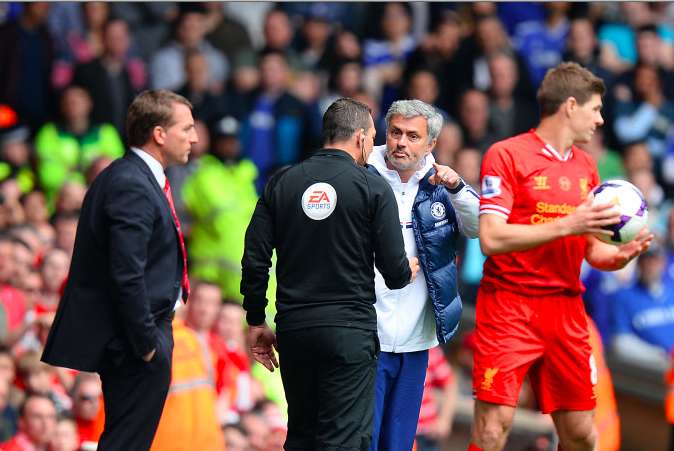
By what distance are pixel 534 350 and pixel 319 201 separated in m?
1.64

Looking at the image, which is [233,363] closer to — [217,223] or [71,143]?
[217,223]

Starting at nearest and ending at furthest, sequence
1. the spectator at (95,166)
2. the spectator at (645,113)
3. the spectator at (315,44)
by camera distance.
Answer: the spectator at (95,166)
the spectator at (315,44)
the spectator at (645,113)

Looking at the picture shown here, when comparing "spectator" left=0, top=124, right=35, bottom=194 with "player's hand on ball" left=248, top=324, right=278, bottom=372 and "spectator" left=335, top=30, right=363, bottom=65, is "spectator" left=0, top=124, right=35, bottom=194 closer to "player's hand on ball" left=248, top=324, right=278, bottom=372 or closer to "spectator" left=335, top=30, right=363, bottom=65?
"spectator" left=335, top=30, right=363, bottom=65

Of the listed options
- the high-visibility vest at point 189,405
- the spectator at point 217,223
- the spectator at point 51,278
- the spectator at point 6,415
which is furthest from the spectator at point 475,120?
the spectator at point 6,415

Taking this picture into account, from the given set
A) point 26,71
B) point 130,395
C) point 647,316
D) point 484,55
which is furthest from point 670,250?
point 130,395

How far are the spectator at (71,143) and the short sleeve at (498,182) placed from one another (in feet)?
18.0

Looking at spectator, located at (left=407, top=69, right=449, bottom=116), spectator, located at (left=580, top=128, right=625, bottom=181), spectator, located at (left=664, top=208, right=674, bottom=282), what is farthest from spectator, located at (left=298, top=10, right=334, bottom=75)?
spectator, located at (left=664, top=208, right=674, bottom=282)

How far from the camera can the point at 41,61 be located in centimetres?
1316

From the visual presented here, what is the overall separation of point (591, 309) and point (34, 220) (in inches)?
204

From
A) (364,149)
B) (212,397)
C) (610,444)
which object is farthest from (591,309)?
(364,149)

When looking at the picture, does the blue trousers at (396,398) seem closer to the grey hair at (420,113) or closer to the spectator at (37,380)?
the grey hair at (420,113)

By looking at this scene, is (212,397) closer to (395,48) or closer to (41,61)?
(41,61)

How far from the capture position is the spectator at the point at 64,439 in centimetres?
984

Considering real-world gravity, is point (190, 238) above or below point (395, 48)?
below
